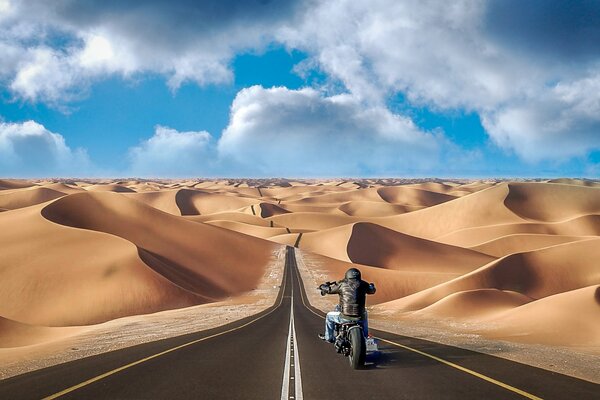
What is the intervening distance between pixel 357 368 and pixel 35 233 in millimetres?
77768

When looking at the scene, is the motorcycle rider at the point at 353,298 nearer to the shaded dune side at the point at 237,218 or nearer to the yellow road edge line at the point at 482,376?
the yellow road edge line at the point at 482,376

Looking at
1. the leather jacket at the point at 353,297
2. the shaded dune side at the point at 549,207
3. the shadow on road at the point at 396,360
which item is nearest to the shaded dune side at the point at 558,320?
the shadow on road at the point at 396,360

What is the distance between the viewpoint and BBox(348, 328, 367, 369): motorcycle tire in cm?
1180

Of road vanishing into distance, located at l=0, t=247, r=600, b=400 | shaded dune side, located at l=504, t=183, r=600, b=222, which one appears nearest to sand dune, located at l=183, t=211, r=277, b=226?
shaded dune side, located at l=504, t=183, r=600, b=222

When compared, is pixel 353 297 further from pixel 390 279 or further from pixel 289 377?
pixel 390 279

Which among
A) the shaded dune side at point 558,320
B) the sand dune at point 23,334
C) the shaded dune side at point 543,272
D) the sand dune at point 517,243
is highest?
the sand dune at point 517,243

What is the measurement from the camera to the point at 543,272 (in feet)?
266

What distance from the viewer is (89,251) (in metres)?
68.3

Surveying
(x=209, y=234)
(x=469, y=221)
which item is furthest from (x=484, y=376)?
(x=469, y=221)

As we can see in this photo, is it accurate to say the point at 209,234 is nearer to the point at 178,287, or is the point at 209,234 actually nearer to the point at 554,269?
the point at 178,287

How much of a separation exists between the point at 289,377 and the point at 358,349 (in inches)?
74.1

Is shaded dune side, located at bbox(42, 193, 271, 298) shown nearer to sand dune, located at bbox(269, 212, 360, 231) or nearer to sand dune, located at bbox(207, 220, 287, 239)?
sand dune, located at bbox(207, 220, 287, 239)

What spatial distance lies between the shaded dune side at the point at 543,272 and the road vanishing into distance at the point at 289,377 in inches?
2249

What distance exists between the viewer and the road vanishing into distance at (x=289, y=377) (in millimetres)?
9570
